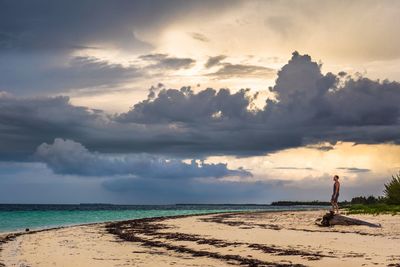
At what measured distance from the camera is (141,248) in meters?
23.3

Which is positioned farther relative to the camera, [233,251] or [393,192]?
[393,192]

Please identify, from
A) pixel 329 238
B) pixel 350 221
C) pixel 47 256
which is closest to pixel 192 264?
pixel 47 256

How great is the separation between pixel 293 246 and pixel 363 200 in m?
77.3

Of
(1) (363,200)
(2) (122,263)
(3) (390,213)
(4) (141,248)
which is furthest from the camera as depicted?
(1) (363,200)

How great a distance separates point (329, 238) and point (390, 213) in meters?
20.2

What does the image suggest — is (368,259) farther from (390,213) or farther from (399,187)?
(399,187)

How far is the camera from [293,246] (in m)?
21.2

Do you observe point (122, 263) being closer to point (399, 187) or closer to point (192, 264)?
point (192, 264)

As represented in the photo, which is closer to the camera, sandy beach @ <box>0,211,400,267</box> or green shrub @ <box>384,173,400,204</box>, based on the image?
sandy beach @ <box>0,211,400,267</box>

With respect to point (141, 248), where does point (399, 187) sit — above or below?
above

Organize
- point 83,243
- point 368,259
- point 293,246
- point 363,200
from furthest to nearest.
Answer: point 363,200, point 83,243, point 293,246, point 368,259

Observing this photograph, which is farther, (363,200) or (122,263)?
(363,200)

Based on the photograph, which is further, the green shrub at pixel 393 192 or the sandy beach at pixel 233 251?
the green shrub at pixel 393 192

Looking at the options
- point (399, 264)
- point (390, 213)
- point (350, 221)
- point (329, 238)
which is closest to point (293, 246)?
point (329, 238)
